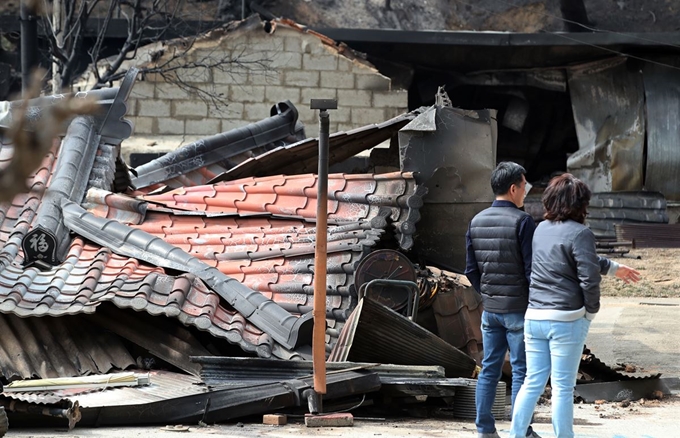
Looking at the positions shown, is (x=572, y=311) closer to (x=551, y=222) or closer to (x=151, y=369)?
(x=551, y=222)

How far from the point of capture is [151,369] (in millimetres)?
7914

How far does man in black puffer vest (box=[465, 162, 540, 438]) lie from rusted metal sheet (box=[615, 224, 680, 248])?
39.7 ft

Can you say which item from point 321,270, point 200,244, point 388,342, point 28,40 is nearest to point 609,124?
point 28,40

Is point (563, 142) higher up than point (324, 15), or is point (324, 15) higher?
point (324, 15)

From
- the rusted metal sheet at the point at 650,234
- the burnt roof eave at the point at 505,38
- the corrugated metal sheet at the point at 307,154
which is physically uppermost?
the burnt roof eave at the point at 505,38

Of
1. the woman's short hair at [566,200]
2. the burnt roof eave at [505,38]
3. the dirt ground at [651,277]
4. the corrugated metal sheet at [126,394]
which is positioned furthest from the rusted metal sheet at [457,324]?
the burnt roof eave at [505,38]

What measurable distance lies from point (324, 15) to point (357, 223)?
2038 cm

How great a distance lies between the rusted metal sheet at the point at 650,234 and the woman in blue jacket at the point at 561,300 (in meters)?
→ 12.4

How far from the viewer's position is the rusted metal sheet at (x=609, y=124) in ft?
70.2

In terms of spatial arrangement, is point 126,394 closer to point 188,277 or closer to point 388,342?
point 388,342

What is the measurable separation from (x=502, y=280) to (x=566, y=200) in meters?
0.61

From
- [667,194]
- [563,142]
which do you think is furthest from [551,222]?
[563,142]

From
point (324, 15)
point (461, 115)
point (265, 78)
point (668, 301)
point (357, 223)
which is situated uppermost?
point (324, 15)

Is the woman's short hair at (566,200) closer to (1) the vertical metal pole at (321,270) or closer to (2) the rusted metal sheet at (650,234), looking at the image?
(1) the vertical metal pole at (321,270)
